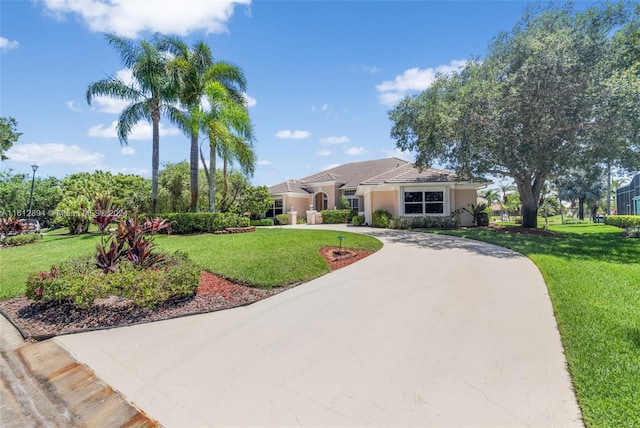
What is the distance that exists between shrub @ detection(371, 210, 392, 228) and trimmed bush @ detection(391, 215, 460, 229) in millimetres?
675

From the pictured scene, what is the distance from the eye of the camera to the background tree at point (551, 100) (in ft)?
40.9

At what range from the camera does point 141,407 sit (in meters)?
2.87

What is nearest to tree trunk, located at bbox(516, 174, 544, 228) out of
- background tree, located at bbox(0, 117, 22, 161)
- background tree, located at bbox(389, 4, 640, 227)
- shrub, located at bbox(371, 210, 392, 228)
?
background tree, located at bbox(389, 4, 640, 227)

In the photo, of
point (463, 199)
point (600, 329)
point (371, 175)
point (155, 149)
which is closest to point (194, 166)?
point (155, 149)

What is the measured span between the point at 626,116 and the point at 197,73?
19978 millimetres

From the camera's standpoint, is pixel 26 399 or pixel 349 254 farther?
pixel 349 254

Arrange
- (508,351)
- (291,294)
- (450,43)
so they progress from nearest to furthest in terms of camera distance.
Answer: (508,351)
(291,294)
(450,43)

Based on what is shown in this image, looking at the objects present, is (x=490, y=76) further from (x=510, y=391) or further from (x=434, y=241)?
(x=510, y=391)

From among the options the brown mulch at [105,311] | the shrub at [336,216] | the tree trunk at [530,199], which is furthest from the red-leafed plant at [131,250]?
the tree trunk at [530,199]

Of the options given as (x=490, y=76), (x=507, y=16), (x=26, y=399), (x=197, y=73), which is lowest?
(x=26, y=399)

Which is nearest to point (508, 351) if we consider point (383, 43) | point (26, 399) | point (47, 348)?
point (26, 399)

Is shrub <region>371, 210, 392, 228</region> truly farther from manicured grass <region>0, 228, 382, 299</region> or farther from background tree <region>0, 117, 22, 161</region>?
background tree <region>0, 117, 22, 161</region>

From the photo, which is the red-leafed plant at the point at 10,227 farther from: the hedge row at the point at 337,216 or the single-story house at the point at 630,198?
the single-story house at the point at 630,198

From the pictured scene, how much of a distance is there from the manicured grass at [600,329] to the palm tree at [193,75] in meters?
16.1
